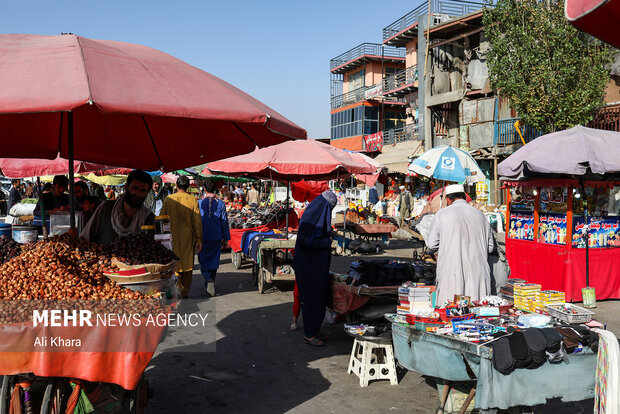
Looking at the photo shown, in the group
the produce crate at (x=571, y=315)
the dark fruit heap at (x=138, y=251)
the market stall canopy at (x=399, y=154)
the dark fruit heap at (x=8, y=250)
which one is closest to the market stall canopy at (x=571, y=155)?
the produce crate at (x=571, y=315)

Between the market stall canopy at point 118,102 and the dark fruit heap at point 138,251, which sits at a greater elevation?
the market stall canopy at point 118,102

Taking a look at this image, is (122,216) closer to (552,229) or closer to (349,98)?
(552,229)

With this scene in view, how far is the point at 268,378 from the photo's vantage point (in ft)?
17.0

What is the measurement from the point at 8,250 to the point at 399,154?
2852 centimetres

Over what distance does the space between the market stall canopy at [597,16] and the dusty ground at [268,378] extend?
3.27 metres

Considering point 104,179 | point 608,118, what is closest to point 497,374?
point 104,179

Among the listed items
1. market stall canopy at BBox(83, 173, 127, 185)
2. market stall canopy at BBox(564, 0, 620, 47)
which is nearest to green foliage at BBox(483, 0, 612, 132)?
market stall canopy at BBox(83, 173, 127, 185)

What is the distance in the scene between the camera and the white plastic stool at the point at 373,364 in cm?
506

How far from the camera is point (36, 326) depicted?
304 centimetres

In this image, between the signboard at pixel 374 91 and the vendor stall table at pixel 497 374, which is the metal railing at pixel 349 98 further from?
the vendor stall table at pixel 497 374

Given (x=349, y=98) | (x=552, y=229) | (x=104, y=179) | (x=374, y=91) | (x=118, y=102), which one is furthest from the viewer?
(x=349, y=98)

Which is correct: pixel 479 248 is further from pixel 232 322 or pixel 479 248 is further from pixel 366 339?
pixel 232 322

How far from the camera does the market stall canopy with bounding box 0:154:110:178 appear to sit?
8844mm

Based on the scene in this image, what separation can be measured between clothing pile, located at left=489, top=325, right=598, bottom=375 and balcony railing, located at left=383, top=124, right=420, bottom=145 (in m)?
27.9
